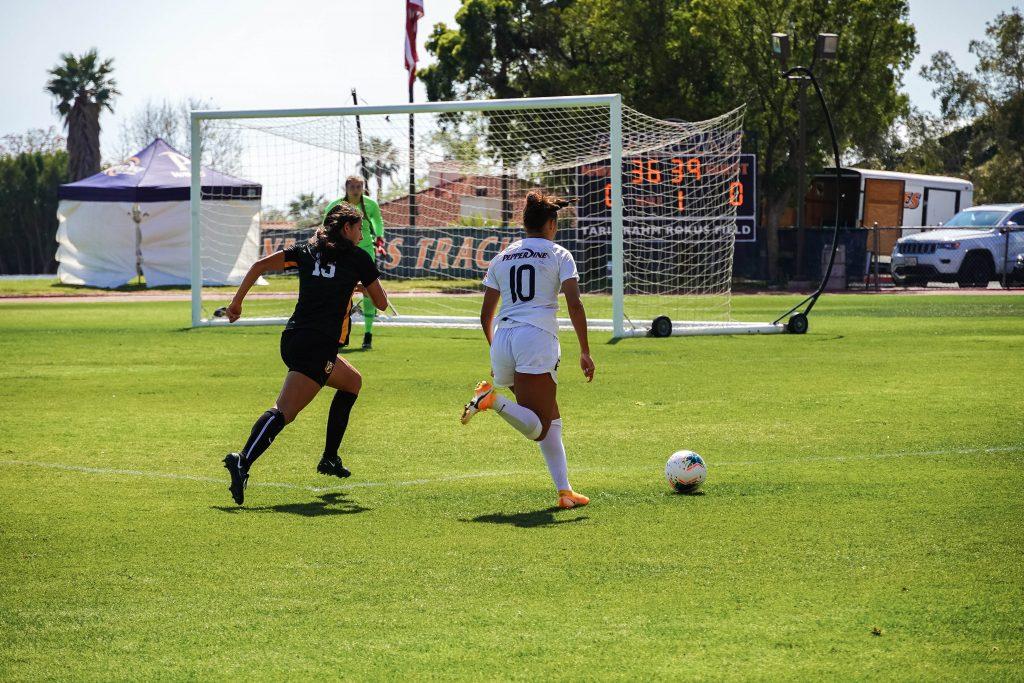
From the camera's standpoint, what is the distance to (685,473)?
7688 mm

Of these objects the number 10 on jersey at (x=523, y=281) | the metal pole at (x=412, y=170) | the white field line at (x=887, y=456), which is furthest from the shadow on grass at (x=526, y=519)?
the metal pole at (x=412, y=170)

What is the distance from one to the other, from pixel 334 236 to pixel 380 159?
52.8ft

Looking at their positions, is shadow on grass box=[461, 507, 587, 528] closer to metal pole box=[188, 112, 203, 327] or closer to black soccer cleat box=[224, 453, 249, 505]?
black soccer cleat box=[224, 453, 249, 505]

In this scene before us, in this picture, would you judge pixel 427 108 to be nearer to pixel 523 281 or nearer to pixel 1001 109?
pixel 523 281

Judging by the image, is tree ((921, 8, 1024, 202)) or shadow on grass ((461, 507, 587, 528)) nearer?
shadow on grass ((461, 507, 587, 528))

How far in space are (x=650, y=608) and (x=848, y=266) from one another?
117ft

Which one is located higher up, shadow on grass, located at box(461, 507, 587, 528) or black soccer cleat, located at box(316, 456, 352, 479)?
black soccer cleat, located at box(316, 456, 352, 479)

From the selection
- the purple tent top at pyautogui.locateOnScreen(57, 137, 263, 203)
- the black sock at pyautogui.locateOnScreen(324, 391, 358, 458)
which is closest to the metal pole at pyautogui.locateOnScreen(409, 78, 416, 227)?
the black sock at pyautogui.locateOnScreen(324, 391, 358, 458)

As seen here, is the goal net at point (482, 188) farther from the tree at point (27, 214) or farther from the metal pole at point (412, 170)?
the tree at point (27, 214)

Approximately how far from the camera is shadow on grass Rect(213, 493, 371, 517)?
24.2 feet

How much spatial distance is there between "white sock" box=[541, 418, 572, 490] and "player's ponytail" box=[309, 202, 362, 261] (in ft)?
6.22

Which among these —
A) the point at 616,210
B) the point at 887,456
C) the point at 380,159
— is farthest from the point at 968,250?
the point at 887,456

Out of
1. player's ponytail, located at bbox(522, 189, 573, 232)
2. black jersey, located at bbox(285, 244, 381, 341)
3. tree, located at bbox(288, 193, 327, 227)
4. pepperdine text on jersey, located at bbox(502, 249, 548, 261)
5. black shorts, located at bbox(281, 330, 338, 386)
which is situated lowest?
black shorts, located at bbox(281, 330, 338, 386)

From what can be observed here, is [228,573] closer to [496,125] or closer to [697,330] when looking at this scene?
A: [697,330]
